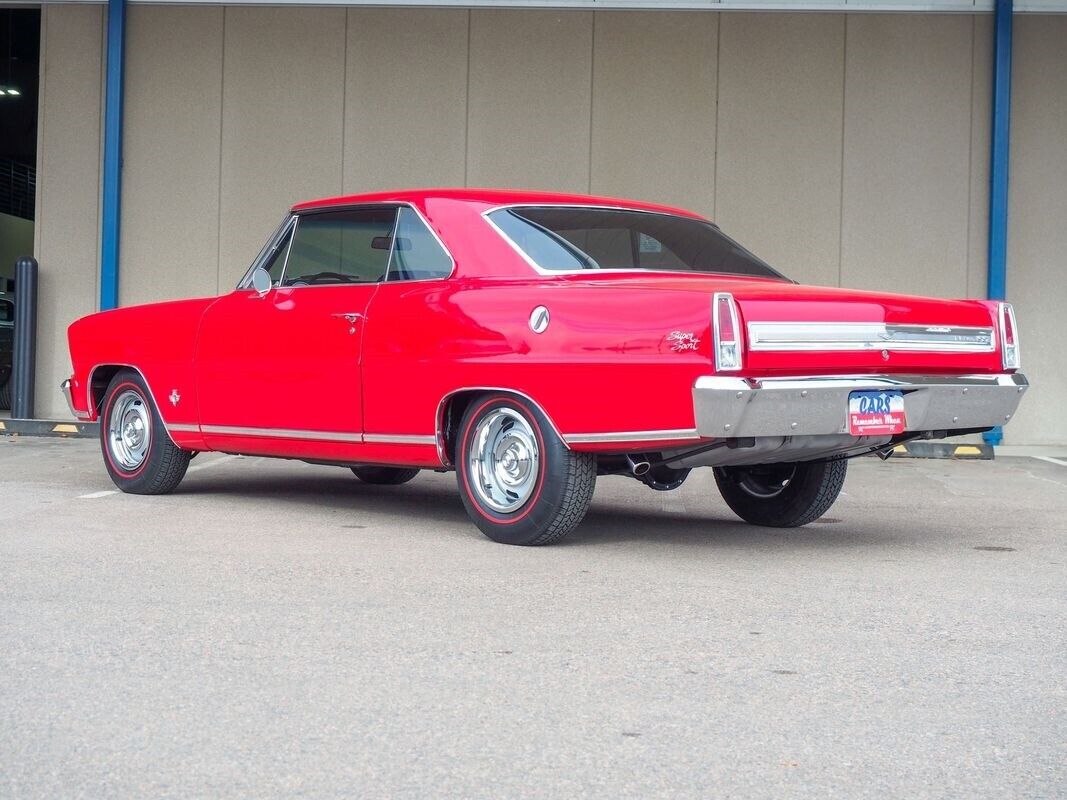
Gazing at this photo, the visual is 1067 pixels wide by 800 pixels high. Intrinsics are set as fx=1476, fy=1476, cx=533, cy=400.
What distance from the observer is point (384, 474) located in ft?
29.9

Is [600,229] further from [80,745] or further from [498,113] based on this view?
[498,113]

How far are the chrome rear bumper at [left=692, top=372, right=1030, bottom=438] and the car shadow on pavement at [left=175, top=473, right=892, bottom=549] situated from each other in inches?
30.4

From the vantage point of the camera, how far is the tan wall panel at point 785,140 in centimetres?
1446

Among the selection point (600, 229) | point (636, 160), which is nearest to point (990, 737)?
point (600, 229)

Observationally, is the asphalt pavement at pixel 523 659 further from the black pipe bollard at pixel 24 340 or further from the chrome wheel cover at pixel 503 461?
the black pipe bollard at pixel 24 340

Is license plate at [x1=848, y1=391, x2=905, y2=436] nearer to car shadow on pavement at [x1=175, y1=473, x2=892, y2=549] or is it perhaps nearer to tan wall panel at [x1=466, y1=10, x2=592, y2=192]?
car shadow on pavement at [x1=175, y1=473, x2=892, y2=549]

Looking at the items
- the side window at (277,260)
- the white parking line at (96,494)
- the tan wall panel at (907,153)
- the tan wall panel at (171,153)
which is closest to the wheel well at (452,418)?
the side window at (277,260)

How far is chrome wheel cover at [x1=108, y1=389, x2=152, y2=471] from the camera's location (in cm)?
813

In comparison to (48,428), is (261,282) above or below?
above

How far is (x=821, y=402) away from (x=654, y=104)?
9.54m

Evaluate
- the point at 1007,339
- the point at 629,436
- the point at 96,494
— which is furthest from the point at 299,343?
the point at 1007,339

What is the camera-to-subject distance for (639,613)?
4.64 m

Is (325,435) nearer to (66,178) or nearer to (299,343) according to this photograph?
(299,343)

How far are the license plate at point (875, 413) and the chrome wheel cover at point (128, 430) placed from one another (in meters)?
4.13
